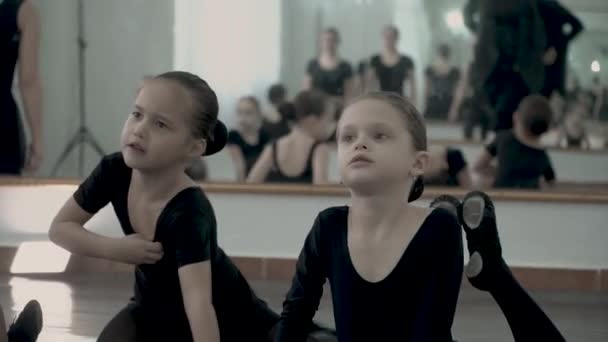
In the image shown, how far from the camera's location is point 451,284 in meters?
2.19

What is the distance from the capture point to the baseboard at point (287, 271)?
5.25m

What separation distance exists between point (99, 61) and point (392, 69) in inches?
61.2

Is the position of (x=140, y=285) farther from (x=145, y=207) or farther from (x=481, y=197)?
(x=481, y=197)

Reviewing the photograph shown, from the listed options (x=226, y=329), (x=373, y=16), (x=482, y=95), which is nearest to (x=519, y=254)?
(x=482, y=95)

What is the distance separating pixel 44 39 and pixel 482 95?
231 centimetres

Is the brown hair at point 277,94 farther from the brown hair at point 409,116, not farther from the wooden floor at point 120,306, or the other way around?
the brown hair at point 409,116

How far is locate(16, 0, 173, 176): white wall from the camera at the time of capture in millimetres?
5469

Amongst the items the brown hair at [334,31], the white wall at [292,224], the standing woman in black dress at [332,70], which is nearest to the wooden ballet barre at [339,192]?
the white wall at [292,224]

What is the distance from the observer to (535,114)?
17.2 ft

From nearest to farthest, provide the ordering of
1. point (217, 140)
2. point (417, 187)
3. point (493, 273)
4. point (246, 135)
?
point (417, 187)
point (217, 140)
point (493, 273)
point (246, 135)

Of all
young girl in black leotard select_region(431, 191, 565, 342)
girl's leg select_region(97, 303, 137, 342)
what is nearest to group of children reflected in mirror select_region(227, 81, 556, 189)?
young girl in black leotard select_region(431, 191, 565, 342)

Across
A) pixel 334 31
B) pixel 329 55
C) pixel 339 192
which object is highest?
pixel 334 31

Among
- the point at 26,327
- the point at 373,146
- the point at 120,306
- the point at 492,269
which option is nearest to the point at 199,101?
the point at 373,146

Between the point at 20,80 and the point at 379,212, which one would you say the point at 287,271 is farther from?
the point at 379,212
